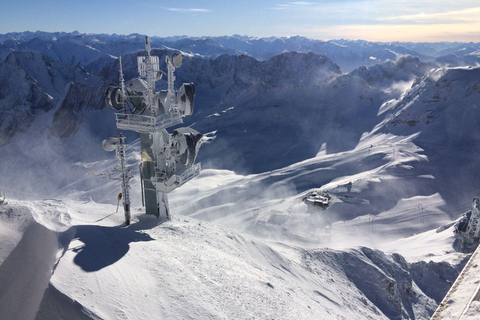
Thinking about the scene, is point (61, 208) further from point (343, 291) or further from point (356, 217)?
point (356, 217)

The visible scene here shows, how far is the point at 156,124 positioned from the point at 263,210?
65.8ft

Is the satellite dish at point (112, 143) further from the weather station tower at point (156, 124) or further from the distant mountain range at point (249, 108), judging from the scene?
the distant mountain range at point (249, 108)

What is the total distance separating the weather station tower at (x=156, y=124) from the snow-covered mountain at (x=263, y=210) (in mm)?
2139

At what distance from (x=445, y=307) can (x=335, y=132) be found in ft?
206

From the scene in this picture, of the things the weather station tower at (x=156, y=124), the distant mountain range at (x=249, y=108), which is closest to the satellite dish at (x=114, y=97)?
the weather station tower at (x=156, y=124)

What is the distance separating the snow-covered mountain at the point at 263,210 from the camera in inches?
397

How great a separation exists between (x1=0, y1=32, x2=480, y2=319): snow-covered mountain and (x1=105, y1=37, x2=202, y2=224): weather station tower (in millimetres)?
2139

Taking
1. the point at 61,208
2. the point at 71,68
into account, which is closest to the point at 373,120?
the point at 61,208

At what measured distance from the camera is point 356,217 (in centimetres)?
3356

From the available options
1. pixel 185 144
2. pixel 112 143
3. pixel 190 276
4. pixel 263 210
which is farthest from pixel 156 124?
pixel 263 210

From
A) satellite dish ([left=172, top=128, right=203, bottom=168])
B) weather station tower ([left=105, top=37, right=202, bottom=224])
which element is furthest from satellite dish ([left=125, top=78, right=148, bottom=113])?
satellite dish ([left=172, top=128, right=203, bottom=168])

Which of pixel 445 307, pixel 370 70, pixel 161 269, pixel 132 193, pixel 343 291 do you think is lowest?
pixel 132 193

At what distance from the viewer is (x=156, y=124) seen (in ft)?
57.4

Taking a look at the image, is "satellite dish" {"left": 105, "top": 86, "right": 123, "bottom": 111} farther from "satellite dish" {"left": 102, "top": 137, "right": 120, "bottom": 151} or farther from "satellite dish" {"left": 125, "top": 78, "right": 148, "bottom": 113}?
"satellite dish" {"left": 102, "top": 137, "right": 120, "bottom": 151}
